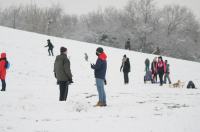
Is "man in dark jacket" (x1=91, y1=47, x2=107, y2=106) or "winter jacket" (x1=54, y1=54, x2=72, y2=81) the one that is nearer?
"man in dark jacket" (x1=91, y1=47, x2=107, y2=106)

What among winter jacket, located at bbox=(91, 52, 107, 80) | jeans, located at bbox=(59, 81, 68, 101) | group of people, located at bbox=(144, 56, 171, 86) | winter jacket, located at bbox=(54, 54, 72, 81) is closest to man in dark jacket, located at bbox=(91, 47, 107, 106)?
winter jacket, located at bbox=(91, 52, 107, 80)

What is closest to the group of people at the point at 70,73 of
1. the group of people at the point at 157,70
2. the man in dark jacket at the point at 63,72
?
the man in dark jacket at the point at 63,72

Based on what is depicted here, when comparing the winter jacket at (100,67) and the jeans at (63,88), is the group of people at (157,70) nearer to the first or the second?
the winter jacket at (100,67)

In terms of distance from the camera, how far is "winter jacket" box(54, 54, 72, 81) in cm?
1096

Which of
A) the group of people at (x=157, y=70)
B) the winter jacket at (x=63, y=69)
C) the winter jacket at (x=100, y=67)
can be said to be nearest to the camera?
the winter jacket at (x=100, y=67)

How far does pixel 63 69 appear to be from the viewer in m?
11.0

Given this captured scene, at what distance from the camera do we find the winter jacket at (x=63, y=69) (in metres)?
11.0

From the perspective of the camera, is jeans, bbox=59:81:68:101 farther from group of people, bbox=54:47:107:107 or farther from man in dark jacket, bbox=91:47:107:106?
man in dark jacket, bbox=91:47:107:106

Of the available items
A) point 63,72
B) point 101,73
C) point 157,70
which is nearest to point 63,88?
point 63,72

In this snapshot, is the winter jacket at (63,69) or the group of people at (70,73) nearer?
the group of people at (70,73)

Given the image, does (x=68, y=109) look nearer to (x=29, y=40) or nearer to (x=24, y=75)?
(x=24, y=75)

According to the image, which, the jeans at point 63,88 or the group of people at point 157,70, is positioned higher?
the group of people at point 157,70

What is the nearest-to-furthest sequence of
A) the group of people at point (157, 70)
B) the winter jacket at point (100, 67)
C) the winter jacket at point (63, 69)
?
the winter jacket at point (100, 67) → the winter jacket at point (63, 69) → the group of people at point (157, 70)

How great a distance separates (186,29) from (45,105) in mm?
75511
